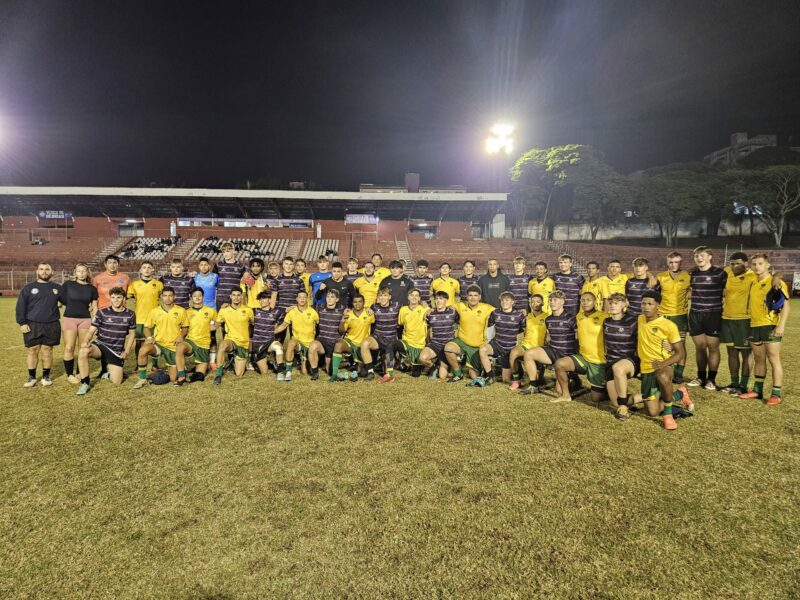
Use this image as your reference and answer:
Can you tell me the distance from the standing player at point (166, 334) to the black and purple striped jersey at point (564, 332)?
19.3 feet

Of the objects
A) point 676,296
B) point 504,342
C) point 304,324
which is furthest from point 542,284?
point 304,324

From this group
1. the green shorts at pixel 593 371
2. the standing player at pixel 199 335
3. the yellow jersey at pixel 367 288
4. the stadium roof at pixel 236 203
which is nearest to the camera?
the green shorts at pixel 593 371

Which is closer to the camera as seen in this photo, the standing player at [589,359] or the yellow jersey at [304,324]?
the standing player at [589,359]

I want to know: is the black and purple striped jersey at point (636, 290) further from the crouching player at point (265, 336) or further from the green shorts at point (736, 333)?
the crouching player at point (265, 336)

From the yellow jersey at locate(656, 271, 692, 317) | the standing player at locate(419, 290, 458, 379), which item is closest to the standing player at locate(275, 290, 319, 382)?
the standing player at locate(419, 290, 458, 379)

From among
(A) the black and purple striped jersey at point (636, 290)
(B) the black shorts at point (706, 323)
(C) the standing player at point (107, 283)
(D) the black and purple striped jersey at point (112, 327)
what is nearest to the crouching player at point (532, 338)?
(A) the black and purple striped jersey at point (636, 290)

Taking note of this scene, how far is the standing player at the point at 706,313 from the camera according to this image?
5.91 metres

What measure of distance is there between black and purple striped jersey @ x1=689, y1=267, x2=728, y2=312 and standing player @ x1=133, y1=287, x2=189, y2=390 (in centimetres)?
813

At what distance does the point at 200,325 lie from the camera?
22.0 feet

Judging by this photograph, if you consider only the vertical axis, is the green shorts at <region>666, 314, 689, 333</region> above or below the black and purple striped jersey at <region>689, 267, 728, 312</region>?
below

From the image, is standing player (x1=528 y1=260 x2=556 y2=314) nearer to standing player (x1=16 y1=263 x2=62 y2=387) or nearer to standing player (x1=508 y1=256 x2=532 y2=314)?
standing player (x1=508 y1=256 x2=532 y2=314)

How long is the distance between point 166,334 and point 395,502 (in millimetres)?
5170

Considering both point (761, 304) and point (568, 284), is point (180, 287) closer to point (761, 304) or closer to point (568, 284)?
point (568, 284)

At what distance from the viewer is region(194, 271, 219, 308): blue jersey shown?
25.3ft
